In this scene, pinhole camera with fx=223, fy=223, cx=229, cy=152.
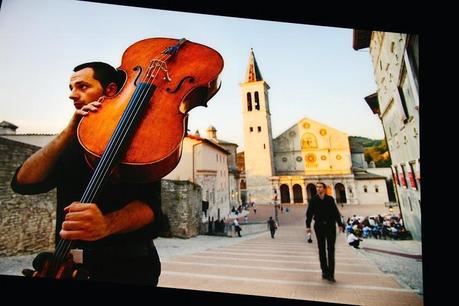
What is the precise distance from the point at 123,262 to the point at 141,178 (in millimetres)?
613

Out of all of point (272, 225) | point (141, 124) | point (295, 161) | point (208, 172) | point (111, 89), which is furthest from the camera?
point (295, 161)

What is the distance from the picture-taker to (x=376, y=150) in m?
2.03

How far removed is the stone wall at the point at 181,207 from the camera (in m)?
1.82

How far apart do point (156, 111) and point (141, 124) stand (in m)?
0.12

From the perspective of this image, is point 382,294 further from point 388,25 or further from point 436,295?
point 388,25

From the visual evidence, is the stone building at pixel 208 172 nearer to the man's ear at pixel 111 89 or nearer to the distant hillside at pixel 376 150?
the man's ear at pixel 111 89

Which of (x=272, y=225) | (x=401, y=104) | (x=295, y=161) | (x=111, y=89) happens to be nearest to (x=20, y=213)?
(x=111, y=89)

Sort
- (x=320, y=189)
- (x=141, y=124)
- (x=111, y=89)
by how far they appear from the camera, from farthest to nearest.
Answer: (x=320, y=189) → (x=111, y=89) → (x=141, y=124)

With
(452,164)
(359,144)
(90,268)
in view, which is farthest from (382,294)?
(90,268)

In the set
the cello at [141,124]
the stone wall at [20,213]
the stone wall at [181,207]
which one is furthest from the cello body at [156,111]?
the stone wall at [20,213]

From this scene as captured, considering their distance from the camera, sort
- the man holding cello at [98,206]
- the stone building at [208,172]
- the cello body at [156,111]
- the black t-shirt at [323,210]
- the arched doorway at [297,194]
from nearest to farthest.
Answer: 1. the cello body at [156,111]
2. the man holding cello at [98,206]
3. the black t-shirt at [323,210]
4. the stone building at [208,172]
5. the arched doorway at [297,194]

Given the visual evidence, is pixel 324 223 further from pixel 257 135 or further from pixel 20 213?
pixel 20 213

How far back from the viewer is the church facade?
2.01 meters

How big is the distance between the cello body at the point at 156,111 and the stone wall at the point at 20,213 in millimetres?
799
